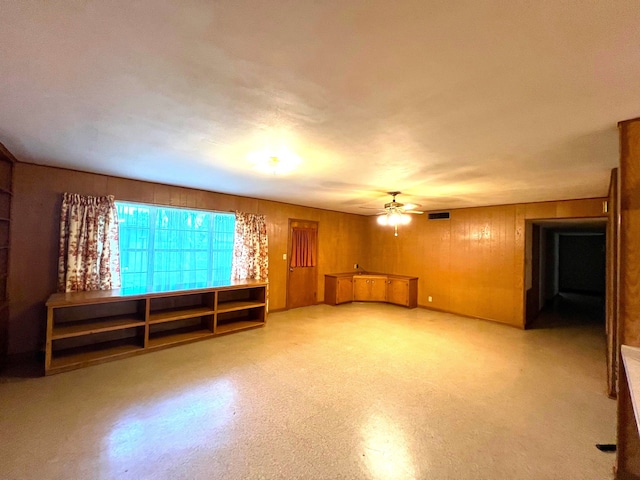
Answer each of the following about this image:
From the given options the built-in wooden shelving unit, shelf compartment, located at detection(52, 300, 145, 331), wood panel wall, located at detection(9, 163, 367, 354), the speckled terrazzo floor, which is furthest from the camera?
shelf compartment, located at detection(52, 300, 145, 331)

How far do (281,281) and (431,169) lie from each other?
4.03 m

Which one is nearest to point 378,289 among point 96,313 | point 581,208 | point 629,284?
point 581,208

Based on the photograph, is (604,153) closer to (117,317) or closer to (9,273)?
(117,317)

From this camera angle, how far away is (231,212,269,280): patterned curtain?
5.36 meters

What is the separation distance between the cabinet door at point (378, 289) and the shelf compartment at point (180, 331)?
4128 millimetres

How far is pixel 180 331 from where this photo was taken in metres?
4.43

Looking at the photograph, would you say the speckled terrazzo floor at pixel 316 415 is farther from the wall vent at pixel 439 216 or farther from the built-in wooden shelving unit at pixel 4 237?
the wall vent at pixel 439 216

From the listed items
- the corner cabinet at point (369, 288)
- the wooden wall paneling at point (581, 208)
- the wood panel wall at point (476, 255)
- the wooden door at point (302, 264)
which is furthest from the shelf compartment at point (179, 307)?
the wooden wall paneling at point (581, 208)

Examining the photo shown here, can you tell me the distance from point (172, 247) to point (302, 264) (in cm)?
277

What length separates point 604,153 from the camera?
257 cm

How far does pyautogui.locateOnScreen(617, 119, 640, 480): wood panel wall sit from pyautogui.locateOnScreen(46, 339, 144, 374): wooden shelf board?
15.5 ft

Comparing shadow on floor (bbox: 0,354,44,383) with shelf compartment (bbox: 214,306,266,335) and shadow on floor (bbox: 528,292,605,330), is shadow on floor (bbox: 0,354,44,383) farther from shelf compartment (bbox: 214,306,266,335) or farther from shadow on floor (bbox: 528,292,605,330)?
shadow on floor (bbox: 528,292,605,330)

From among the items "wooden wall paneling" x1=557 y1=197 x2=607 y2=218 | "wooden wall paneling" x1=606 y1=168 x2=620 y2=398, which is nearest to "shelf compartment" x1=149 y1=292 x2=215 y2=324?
"wooden wall paneling" x1=606 y1=168 x2=620 y2=398

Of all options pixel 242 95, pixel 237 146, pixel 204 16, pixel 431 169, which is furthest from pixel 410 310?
pixel 204 16
